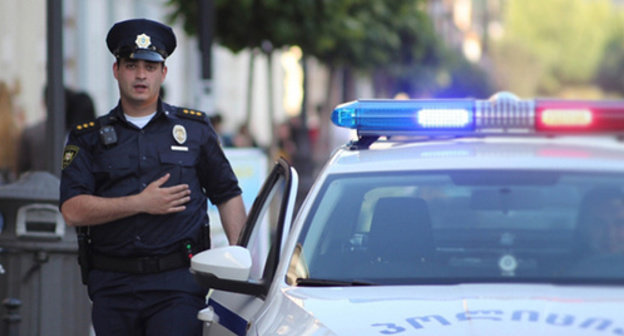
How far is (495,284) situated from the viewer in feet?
13.4

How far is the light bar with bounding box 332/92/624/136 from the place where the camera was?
4.60 m

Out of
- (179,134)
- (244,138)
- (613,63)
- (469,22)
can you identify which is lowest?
(613,63)

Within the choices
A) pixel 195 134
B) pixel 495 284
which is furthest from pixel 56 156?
pixel 495 284

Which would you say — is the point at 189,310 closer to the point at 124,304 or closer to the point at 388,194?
the point at 124,304

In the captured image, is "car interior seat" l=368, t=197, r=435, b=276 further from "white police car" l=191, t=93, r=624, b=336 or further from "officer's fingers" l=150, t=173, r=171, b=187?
"officer's fingers" l=150, t=173, r=171, b=187

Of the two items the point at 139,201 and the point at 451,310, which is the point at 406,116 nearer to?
the point at 139,201

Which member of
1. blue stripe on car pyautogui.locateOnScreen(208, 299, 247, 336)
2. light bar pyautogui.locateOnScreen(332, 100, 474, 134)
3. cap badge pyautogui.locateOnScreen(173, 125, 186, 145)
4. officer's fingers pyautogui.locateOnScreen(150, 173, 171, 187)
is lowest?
blue stripe on car pyautogui.locateOnScreen(208, 299, 247, 336)

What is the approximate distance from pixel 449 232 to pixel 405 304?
0.72 metres

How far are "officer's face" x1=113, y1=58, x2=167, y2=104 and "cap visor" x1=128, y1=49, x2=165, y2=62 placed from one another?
0.08 feet

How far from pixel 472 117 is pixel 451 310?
3.81ft

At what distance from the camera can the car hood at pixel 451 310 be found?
11.8 ft

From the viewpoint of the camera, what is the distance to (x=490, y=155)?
4559mm

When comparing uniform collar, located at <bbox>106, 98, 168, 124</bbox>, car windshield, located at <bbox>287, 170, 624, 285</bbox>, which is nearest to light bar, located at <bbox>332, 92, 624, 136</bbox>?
car windshield, located at <bbox>287, 170, 624, 285</bbox>

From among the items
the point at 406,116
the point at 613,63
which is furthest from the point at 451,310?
the point at 613,63
